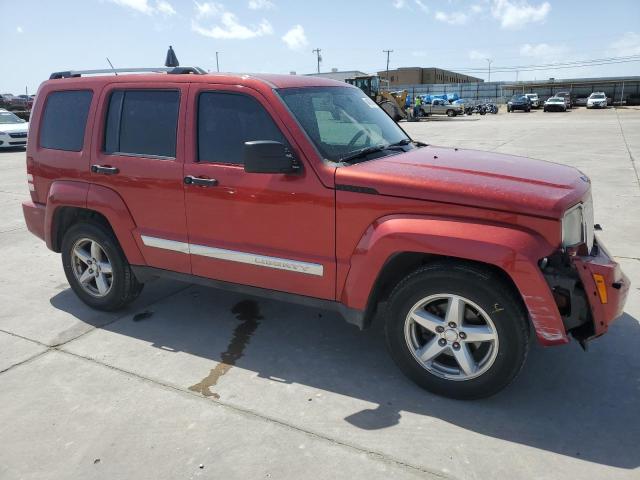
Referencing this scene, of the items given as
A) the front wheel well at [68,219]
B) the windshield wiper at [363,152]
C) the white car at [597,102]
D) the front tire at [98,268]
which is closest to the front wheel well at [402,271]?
the windshield wiper at [363,152]

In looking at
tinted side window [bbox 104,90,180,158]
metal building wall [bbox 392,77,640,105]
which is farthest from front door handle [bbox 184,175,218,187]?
metal building wall [bbox 392,77,640,105]

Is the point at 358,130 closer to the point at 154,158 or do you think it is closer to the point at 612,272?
the point at 154,158

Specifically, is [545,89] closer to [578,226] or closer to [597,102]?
[597,102]

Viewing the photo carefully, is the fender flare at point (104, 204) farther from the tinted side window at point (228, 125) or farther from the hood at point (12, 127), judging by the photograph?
the hood at point (12, 127)

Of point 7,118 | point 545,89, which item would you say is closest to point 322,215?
point 7,118

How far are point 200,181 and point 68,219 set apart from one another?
1.67 m

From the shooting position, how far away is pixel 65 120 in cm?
434

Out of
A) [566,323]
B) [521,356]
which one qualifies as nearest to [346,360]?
[521,356]

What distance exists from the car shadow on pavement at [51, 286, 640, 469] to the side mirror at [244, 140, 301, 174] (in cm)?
136

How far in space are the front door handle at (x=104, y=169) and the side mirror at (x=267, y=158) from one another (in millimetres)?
1363

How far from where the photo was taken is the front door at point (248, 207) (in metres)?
3.26

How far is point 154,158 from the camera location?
382cm

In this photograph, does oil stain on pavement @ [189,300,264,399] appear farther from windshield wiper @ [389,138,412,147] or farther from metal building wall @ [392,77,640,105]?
metal building wall @ [392,77,640,105]

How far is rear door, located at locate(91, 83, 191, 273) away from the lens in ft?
12.3
